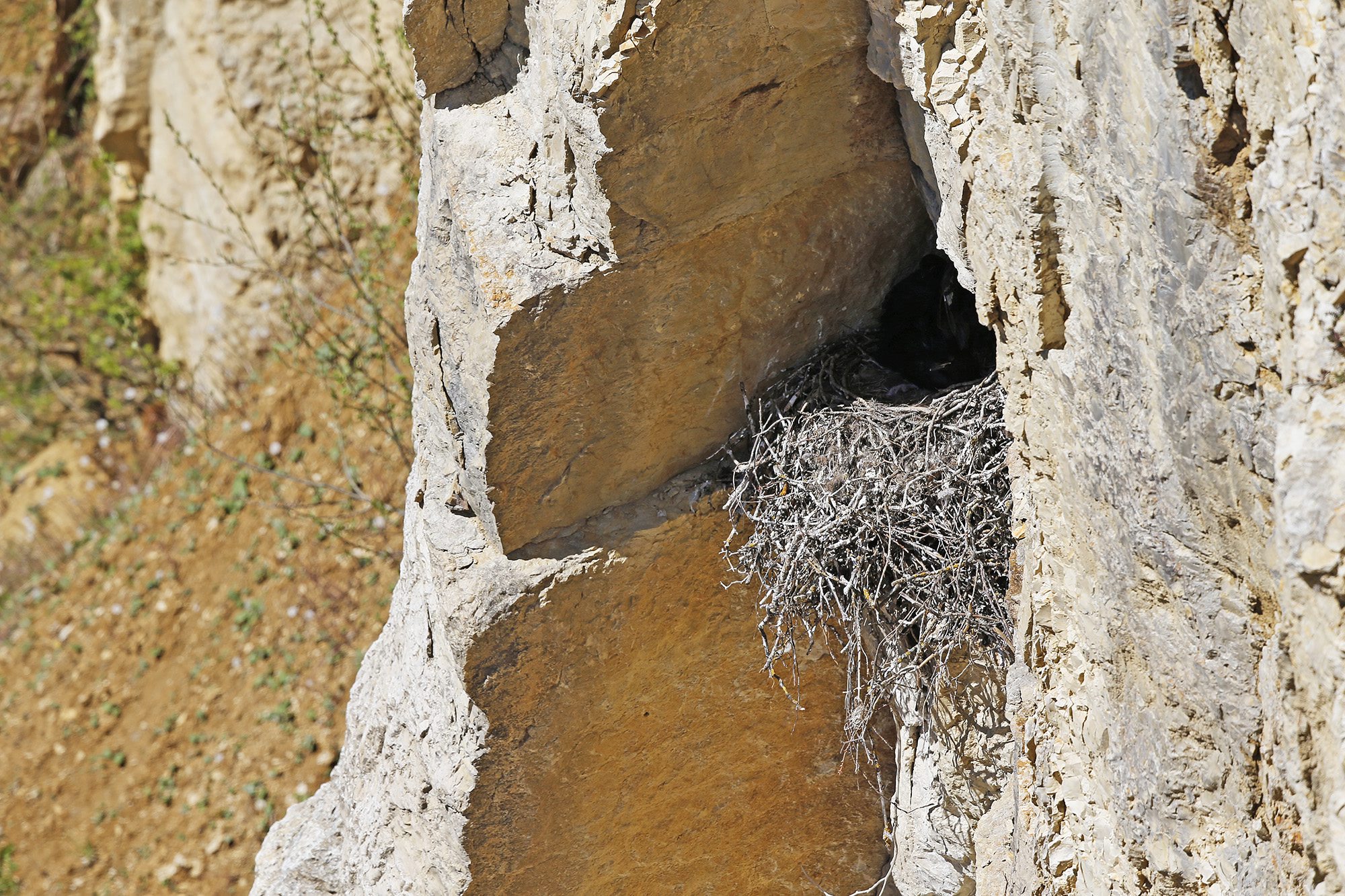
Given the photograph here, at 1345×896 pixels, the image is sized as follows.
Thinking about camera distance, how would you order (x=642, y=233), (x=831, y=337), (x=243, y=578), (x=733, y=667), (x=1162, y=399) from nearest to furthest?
(x=1162, y=399) < (x=642, y=233) < (x=831, y=337) < (x=733, y=667) < (x=243, y=578)

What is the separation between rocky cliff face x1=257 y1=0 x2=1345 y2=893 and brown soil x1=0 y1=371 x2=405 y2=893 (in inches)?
73.3

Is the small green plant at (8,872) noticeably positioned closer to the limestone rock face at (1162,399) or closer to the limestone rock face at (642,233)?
the limestone rock face at (642,233)

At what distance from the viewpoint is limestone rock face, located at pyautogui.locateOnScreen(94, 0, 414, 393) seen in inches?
234

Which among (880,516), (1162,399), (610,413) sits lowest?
(880,516)

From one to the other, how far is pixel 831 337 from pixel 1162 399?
110 centimetres

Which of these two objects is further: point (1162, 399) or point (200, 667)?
point (200, 667)

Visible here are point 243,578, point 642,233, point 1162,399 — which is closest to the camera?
point 1162,399

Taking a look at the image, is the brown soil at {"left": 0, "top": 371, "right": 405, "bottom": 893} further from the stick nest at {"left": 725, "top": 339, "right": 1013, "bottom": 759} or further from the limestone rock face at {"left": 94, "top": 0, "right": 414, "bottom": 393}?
the stick nest at {"left": 725, "top": 339, "right": 1013, "bottom": 759}

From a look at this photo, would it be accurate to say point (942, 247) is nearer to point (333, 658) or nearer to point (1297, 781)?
point (1297, 781)

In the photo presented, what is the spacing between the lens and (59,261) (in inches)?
290

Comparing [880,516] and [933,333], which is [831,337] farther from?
[880,516]

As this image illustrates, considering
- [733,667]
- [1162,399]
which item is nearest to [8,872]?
[733,667]

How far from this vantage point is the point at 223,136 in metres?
6.41

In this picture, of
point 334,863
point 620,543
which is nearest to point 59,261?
point 334,863
